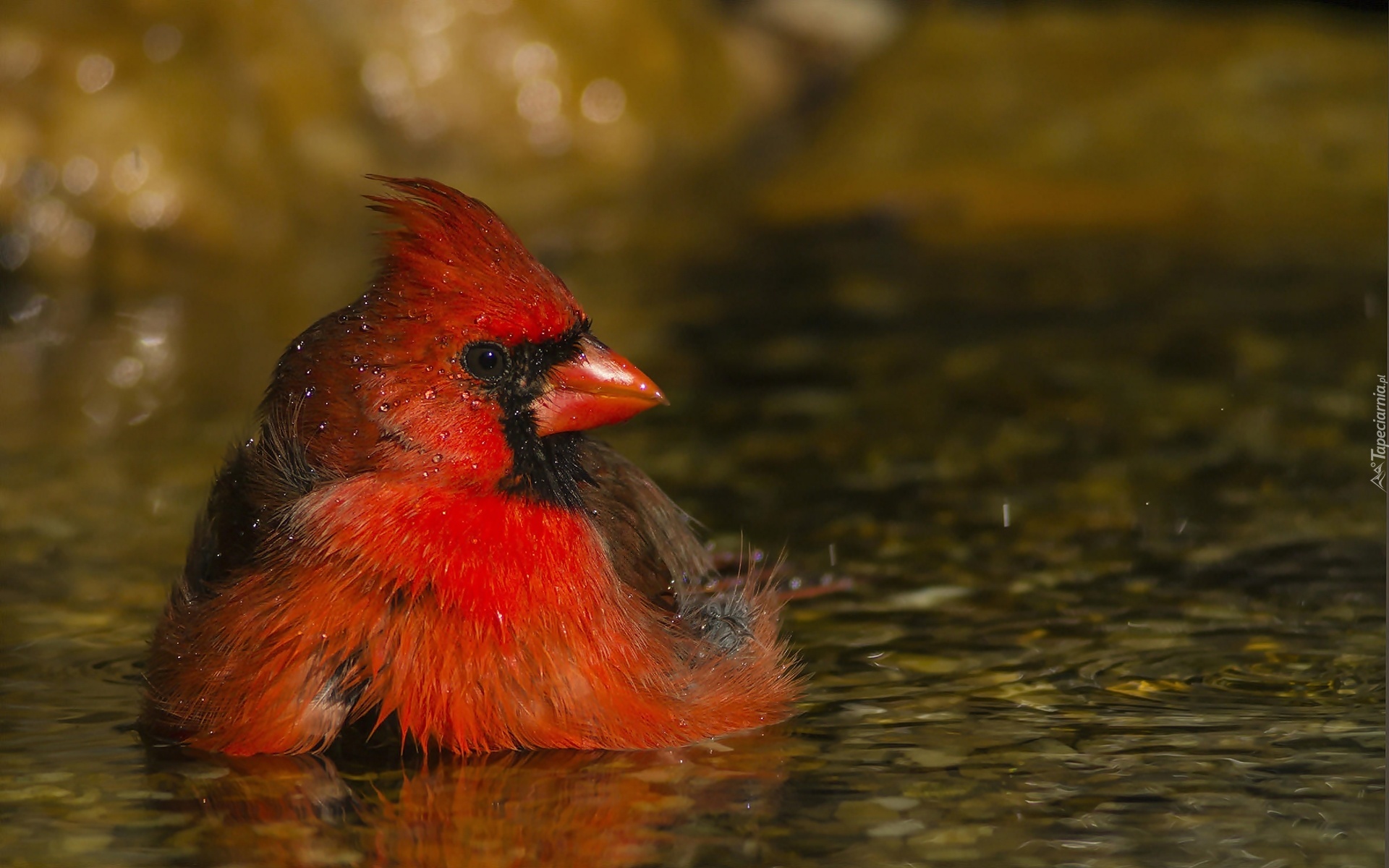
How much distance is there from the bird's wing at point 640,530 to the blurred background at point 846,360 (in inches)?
14.7

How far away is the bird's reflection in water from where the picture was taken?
10.4 ft

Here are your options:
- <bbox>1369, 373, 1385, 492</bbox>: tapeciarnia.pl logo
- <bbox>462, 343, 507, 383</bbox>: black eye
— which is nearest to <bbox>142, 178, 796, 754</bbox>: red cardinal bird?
<bbox>462, 343, 507, 383</bbox>: black eye

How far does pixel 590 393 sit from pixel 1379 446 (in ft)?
9.80

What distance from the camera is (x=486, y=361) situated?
342 centimetres

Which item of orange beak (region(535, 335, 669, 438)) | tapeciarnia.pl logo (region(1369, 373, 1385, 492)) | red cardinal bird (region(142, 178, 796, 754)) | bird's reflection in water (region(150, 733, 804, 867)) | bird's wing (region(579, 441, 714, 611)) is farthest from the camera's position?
tapeciarnia.pl logo (region(1369, 373, 1385, 492))

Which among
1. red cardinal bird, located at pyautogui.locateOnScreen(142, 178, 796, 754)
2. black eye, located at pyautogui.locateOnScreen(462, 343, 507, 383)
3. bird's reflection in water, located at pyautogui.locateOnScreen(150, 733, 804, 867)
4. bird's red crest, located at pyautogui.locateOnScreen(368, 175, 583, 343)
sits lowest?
bird's reflection in water, located at pyautogui.locateOnScreen(150, 733, 804, 867)

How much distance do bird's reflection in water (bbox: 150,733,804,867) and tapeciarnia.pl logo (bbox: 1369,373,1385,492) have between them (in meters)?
2.38

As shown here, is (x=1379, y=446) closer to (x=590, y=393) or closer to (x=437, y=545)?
(x=590, y=393)

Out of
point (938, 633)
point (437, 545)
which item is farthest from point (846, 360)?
point (437, 545)

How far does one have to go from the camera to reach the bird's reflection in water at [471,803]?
3.17 meters

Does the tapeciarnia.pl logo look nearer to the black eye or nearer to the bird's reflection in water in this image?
the bird's reflection in water

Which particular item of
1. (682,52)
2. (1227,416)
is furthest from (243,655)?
(682,52)

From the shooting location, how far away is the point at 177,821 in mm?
3303

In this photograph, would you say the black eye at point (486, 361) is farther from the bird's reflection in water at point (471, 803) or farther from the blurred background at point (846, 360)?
the bird's reflection in water at point (471, 803)
